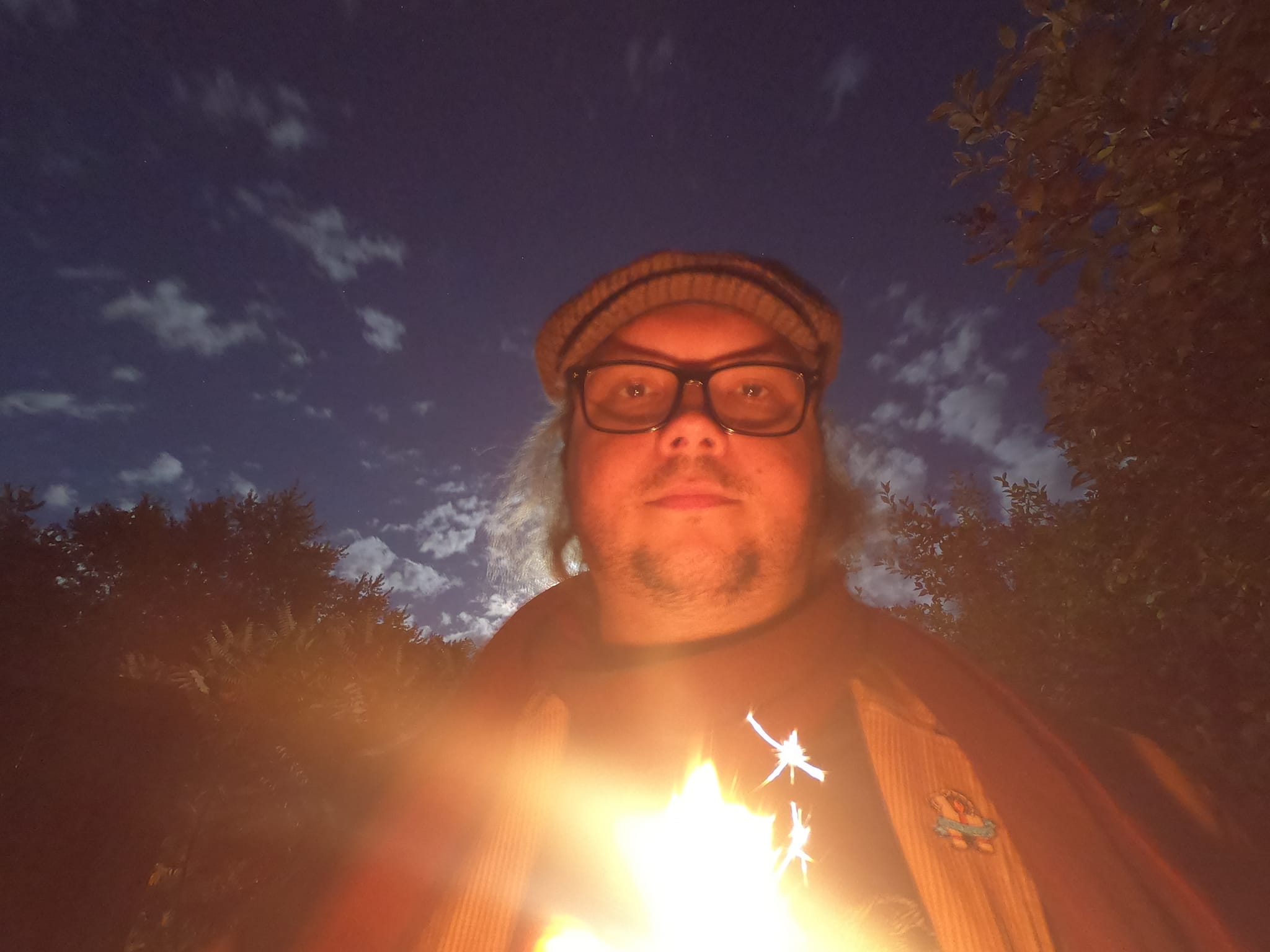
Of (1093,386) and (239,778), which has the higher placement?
(1093,386)

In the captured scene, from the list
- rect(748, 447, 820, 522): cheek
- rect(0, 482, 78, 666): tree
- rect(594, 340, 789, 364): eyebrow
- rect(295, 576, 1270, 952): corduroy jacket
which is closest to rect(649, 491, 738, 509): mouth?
rect(748, 447, 820, 522): cheek

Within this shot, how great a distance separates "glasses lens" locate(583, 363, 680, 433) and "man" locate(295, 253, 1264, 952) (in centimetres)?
1

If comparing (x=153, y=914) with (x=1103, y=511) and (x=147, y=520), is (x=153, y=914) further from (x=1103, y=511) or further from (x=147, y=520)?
(x=147, y=520)

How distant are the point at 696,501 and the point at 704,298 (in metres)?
1.20

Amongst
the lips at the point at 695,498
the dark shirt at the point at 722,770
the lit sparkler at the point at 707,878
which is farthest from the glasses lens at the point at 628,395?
the lit sparkler at the point at 707,878

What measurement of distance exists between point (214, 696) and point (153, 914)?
4.34 meters

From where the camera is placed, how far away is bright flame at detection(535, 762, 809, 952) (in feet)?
5.79

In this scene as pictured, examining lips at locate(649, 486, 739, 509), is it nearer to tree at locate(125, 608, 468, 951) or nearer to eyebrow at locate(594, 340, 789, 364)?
eyebrow at locate(594, 340, 789, 364)

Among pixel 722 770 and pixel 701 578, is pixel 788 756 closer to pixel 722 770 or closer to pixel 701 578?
pixel 722 770

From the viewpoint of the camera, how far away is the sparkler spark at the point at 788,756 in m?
2.29

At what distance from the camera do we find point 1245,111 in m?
2.34

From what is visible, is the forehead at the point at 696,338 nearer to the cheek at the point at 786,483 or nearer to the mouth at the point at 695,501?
the cheek at the point at 786,483

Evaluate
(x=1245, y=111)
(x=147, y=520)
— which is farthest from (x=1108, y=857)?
(x=147, y=520)

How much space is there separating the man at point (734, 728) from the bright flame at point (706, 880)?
0.26 feet
